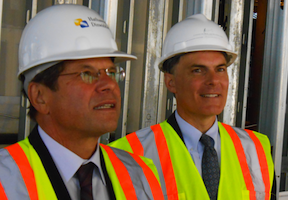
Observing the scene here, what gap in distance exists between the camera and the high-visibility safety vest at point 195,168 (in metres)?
1.97

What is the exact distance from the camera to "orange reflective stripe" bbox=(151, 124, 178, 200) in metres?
1.98

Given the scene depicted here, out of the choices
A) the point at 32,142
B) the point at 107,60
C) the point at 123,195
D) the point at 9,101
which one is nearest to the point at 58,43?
the point at 107,60

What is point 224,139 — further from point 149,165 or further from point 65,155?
point 65,155

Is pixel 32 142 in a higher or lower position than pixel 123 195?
higher

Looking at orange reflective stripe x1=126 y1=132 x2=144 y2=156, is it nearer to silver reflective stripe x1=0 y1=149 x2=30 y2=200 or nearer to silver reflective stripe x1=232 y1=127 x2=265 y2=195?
silver reflective stripe x1=232 y1=127 x2=265 y2=195

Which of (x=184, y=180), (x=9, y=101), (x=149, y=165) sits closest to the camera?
(x=149, y=165)

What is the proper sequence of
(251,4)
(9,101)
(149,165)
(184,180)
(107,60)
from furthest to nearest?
(251,4), (9,101), (184,180), (149,165), (107,60)

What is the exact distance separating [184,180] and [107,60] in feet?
2.96

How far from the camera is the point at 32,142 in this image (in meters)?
1.46

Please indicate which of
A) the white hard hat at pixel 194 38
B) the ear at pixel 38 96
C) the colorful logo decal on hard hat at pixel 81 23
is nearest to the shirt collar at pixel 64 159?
the ear at pixel 38 96

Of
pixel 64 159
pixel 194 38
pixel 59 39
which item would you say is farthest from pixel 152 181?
pixel 194 38

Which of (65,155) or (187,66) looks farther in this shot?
(187,66)

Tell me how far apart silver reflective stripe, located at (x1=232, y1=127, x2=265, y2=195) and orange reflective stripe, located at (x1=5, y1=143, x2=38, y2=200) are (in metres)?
1.47

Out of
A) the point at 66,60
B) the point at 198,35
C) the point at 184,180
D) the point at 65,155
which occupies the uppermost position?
the point at 198,35
